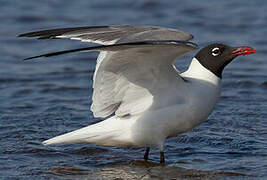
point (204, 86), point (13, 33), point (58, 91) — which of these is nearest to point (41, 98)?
point (58, 91)

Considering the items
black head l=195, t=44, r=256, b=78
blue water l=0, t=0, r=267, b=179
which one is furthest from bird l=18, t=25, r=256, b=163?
blue water l=0, t=0, r=267, b=179

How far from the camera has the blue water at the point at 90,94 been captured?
6.47m

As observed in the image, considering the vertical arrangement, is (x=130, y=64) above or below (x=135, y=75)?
above

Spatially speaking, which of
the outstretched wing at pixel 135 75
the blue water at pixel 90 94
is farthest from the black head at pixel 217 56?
the blue water at pixel 90 94

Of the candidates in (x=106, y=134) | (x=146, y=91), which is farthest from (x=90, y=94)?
(x=146, y=91)

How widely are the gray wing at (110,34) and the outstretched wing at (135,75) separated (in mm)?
238

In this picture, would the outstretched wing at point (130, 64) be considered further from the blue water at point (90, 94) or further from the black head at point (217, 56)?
the blue water at point (90, 94)

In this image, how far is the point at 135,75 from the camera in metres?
6.06

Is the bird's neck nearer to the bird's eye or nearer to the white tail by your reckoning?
the bird's eye

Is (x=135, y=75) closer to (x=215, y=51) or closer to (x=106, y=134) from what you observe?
(x=106, y=134)

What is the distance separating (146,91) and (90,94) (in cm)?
337

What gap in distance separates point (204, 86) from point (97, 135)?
1.28 m

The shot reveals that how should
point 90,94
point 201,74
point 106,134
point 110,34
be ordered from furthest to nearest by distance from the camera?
1. point 90,94
2. point 201,74
3. point 106,134
4. point 110,34

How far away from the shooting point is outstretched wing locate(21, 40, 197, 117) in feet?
17.9
